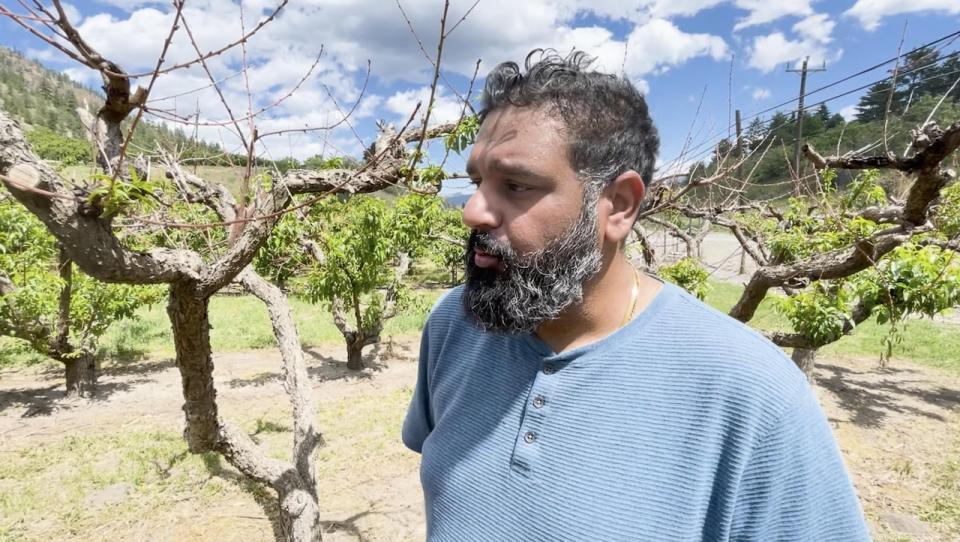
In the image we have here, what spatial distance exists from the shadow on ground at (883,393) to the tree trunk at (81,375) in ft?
39.7

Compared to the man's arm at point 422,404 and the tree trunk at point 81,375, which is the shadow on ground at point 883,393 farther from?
the tree trunk at point 81,375

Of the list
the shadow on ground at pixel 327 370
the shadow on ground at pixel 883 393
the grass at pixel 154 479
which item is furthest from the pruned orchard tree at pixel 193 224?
the shadow on ground at pixel 883 393

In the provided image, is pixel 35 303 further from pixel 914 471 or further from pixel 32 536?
pixel 914 471

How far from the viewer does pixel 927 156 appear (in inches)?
117

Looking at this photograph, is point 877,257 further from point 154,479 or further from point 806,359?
point 154,479

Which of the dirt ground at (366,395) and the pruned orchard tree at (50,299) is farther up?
the pruned orchard tree at (50,299)

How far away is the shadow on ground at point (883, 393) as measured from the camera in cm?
780

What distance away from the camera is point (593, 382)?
1.27m

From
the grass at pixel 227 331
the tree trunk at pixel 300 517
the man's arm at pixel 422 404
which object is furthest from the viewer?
the grass at pixel 227 331

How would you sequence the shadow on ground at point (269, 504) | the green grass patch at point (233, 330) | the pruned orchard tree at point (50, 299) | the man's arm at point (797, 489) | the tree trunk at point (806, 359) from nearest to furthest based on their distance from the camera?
the man's arm at point (797, 489), the shadow on ground at point (269, 504), the pruned orchard tree at point (50, 299), the tree trunk at point (806, 359), the green grass patch at point (233, 330)

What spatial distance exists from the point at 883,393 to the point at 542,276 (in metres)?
10.4

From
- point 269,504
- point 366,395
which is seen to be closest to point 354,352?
point 366,395

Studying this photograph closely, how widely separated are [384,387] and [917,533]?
735 centimetres

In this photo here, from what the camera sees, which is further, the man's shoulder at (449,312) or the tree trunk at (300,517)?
the tree trunk at (300,517)
